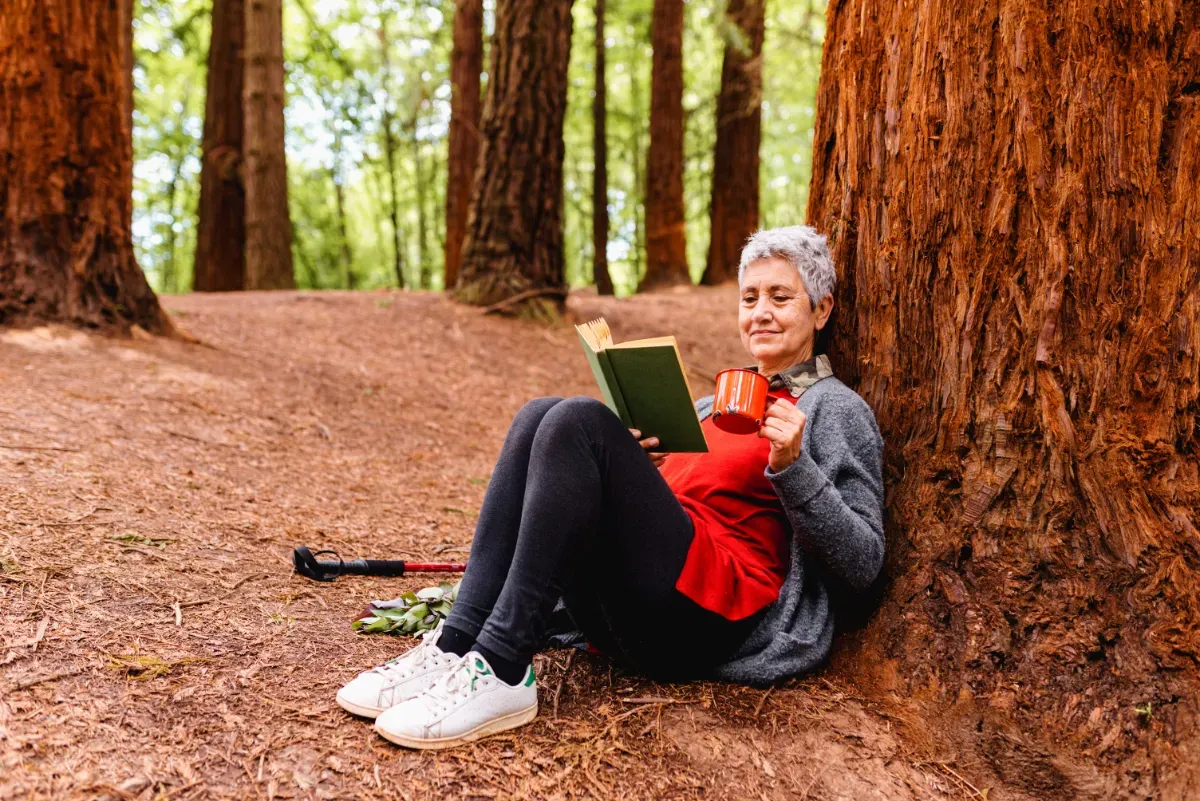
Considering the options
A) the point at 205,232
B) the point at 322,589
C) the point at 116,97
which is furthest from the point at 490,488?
the point at 205,232

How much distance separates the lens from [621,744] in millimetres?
2248

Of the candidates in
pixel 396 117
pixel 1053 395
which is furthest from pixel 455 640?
pixel 396 117

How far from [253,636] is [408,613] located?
0.47 metres

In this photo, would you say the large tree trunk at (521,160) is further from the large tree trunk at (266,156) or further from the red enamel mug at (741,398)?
the red enamel mug at (741,398)

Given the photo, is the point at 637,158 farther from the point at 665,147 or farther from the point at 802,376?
the point at 802,376

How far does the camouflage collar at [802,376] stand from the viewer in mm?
2684

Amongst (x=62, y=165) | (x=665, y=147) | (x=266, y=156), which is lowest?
(x=62, y=165)

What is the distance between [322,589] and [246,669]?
782 mm

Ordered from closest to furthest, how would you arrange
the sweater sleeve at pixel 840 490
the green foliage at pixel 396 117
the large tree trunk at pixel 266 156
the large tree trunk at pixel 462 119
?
the sweater sleeve at pixel 840 490 < the large tree trunk at pixel 266 156 < the large tree trunk at pixel 462 119 < the green foliage at pixel 396 117

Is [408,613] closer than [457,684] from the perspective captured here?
No

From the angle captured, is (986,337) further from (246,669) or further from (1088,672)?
(246,669)

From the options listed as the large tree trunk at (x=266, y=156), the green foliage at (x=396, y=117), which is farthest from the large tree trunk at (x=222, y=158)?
the large tree trunk at (x=266, y=156)

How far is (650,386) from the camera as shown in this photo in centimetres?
244

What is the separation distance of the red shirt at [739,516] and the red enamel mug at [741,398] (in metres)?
0.24
